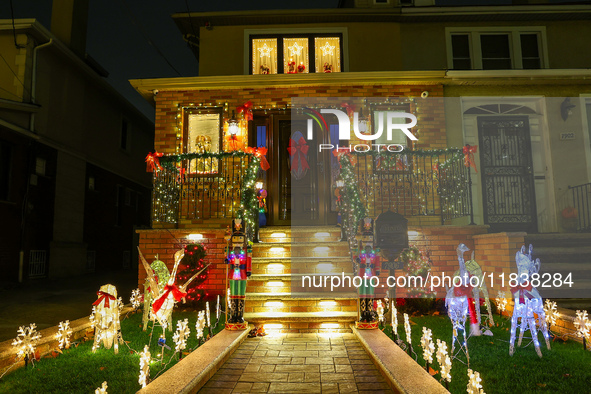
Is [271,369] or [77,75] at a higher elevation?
[77,75]

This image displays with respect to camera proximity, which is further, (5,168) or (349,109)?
(5,168)

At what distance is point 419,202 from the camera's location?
8.45 m

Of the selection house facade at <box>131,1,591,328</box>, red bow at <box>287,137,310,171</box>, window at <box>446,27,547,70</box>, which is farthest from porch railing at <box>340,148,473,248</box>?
window at <box>446,27,547,70</box>

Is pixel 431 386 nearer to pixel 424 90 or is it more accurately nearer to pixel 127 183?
pixel 424 90

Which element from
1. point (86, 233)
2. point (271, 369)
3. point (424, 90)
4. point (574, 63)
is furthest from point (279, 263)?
point (86, 233)

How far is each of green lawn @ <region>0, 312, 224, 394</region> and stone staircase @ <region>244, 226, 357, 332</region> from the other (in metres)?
1.40

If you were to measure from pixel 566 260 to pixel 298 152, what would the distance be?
19.4 ft

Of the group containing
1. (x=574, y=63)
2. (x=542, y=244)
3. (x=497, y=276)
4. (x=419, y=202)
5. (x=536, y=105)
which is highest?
(x=574, y=63)

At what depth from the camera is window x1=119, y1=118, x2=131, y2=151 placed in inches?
698

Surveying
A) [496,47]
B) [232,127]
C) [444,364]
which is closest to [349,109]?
[232,127]

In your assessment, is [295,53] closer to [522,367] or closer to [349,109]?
[349,109]

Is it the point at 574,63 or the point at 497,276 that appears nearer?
the point at 497,276

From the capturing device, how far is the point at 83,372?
3.95m

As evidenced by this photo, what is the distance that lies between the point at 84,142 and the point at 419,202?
40.4 feet
